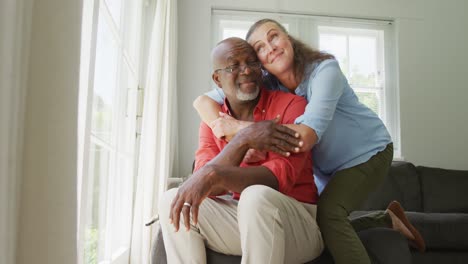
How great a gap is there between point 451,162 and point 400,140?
0.57 meters

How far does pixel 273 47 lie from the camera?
1667mm

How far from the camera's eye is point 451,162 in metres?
4.05

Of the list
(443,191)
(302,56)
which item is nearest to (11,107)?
(302,56)

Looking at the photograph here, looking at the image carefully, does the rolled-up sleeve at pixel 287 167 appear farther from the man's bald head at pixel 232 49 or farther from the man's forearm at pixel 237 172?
the man's bald head at pixel 232 49

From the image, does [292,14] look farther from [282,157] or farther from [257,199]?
[257,199]

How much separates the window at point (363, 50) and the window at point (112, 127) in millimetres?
1592

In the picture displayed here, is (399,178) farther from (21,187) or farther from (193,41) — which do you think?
(21,187)

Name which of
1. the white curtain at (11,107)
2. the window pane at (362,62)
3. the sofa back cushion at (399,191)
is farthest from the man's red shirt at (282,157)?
the window pane at (362,62)

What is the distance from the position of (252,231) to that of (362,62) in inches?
132

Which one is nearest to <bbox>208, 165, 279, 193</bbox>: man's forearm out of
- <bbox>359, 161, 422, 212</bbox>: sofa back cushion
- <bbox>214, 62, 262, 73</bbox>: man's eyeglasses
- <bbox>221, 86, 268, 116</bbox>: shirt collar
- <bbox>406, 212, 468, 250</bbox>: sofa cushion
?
<bbox>221, 86, 268, 116</bbox>: shirt collar

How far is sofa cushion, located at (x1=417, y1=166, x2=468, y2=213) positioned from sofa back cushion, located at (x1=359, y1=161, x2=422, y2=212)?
0.07 m

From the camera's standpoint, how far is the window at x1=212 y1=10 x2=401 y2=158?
13.1 ft

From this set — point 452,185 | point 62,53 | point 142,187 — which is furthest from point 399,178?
point 62,53

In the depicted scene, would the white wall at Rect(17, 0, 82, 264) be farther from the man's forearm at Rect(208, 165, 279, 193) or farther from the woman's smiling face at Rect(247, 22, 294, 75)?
the woman's smiling face at Rect(247, 22, 294, 75)
